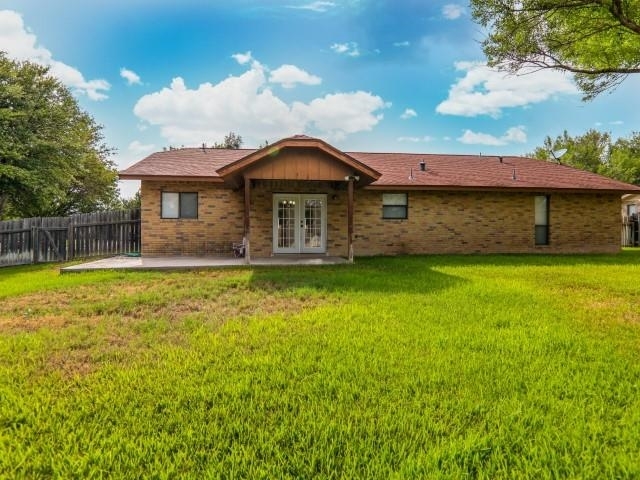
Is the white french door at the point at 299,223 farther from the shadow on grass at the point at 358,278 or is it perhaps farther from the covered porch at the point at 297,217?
the shadow on grass at the point at 358,278

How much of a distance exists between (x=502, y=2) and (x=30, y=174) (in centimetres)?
1895

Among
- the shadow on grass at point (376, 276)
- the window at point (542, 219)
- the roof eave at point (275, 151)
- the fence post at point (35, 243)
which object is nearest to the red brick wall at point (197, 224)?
the roof eave at point (275, 151)

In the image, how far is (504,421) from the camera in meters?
2.63

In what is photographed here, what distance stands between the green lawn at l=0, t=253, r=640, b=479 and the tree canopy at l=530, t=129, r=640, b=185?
125 feet

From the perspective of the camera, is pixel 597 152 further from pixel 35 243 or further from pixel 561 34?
pixel 35 243

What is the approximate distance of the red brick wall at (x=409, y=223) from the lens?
1277cm

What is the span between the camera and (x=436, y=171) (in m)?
15.5

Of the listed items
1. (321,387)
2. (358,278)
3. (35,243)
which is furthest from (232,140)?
(321,387)

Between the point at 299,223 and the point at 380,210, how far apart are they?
313cm

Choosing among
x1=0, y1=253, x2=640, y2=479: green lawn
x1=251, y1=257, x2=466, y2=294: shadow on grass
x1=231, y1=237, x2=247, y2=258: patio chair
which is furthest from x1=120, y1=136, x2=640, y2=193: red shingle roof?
x1=0, y1=253, x2=640, y2=479: green lawn

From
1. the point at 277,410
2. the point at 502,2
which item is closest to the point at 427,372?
the point at 277,410

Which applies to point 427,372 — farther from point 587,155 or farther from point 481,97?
point 587,155

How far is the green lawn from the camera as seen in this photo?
7.32ft

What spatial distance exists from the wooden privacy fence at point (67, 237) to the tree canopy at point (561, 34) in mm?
14020
